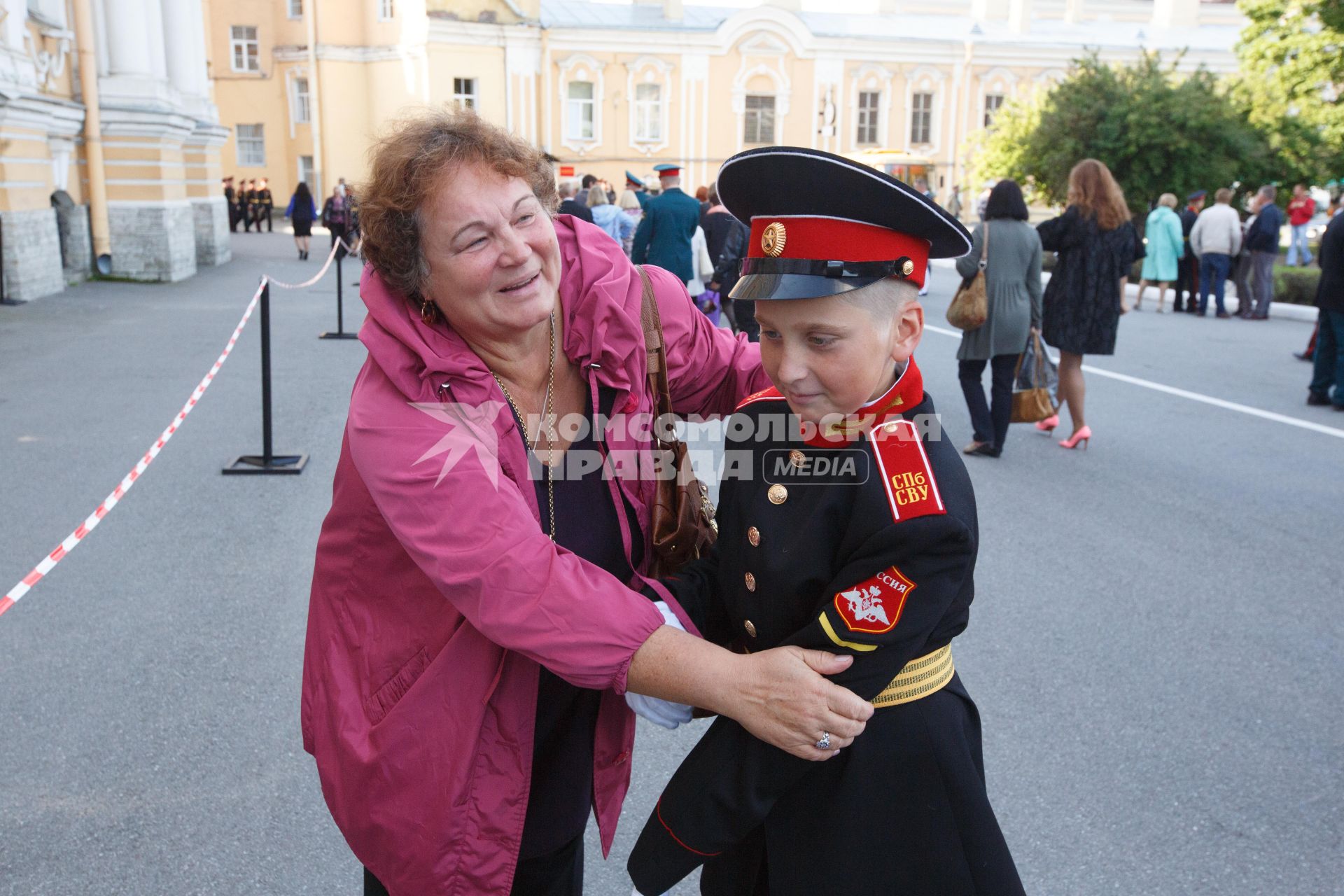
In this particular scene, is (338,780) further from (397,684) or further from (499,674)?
(499,674)

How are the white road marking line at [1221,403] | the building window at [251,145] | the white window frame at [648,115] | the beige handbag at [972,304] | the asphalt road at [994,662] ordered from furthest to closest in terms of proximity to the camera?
the building window at [251,145] < the white window frame at [648,115] < the white road marking line at [1221,403] < the beige handbag at [972,304] < the asphalt road at [994,662]

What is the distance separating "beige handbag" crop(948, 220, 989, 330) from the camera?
732cm

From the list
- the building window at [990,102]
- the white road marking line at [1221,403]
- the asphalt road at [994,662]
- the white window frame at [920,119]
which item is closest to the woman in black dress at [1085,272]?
the asphalt road at [994,662]

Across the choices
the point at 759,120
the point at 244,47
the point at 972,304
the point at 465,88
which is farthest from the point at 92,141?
the point at 759,120

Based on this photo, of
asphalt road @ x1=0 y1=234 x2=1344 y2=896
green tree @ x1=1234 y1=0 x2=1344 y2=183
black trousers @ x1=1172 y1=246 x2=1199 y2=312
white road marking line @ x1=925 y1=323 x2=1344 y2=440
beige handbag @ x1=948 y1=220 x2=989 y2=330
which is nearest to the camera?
asphalt road @ x1=0 y1=234 x2=1344 y2=896

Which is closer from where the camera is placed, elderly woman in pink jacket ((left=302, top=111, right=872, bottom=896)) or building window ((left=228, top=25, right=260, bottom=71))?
elderly woman in pink jacket ((left=302, top=111, right=872, bottom=896))

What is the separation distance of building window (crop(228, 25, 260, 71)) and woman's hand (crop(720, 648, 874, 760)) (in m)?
46.5

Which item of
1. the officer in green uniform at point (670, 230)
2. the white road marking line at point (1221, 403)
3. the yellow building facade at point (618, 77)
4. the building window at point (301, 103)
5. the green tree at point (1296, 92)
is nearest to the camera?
the white road marking line at point (1221, 403)

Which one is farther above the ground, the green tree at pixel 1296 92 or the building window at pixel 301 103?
the building window at pixel 301 103

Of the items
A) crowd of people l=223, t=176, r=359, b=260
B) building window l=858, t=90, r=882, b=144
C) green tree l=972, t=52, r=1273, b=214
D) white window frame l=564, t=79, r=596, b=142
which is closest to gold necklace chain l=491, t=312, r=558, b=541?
crowd of people l=223, t=176, r=359, b=260

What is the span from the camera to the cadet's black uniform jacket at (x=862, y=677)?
5.52ft

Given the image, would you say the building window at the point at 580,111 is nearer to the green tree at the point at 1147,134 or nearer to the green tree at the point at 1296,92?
the green tree at the point at 1147,134

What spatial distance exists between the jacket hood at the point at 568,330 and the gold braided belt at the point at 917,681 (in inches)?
28.0

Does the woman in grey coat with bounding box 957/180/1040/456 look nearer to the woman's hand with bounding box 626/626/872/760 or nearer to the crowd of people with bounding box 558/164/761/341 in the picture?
the crowd of people with bounding box 558/164/761/341
